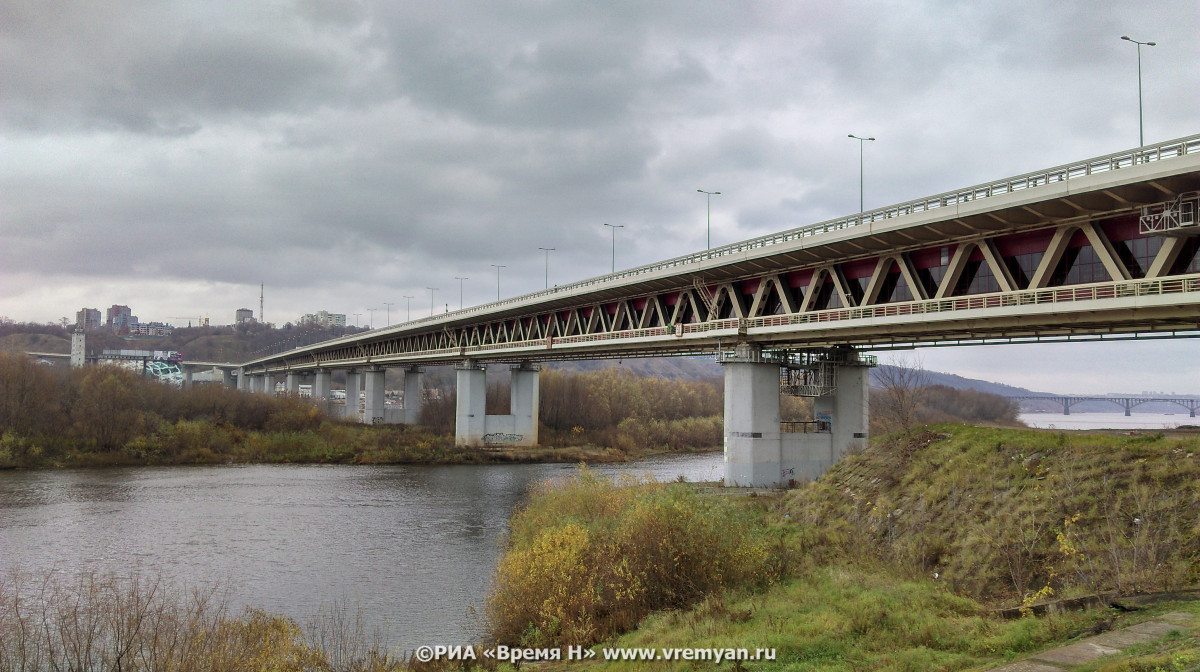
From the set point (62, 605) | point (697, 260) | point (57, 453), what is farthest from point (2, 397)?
point (697, 260)

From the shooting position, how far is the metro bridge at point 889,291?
24.0m

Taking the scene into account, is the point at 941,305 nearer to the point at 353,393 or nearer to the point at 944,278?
the point at 944,278

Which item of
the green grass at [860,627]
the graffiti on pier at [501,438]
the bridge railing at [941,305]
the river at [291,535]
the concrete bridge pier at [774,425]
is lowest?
the river at [291,535]

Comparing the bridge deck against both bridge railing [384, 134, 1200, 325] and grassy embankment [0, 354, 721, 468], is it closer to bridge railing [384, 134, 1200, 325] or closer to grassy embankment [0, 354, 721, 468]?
bridge railing [384, 134, 1200, 325]

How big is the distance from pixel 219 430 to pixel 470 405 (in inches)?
1108

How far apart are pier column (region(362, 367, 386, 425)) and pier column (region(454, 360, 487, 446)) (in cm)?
3084

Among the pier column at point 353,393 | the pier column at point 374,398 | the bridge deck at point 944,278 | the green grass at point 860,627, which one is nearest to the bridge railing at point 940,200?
the bridge deck at point 944,278

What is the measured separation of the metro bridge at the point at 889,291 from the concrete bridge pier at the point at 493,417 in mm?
20047

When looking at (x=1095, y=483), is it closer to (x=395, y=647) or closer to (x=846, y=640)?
(x=846, y=640)

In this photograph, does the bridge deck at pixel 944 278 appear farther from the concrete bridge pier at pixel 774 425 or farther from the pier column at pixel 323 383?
the pier column at pixel 323 383

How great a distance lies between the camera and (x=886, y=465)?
27328 millimetres

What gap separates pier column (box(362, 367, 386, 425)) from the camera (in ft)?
374

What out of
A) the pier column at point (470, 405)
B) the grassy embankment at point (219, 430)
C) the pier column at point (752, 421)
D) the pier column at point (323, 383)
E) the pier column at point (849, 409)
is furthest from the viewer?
the pier column at point (323, 383)

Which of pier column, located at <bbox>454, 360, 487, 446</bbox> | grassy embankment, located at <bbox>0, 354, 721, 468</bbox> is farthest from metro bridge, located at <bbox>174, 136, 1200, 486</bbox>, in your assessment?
grassy embankment, located at <bbox>0, 354, 721, 468</bbox>
